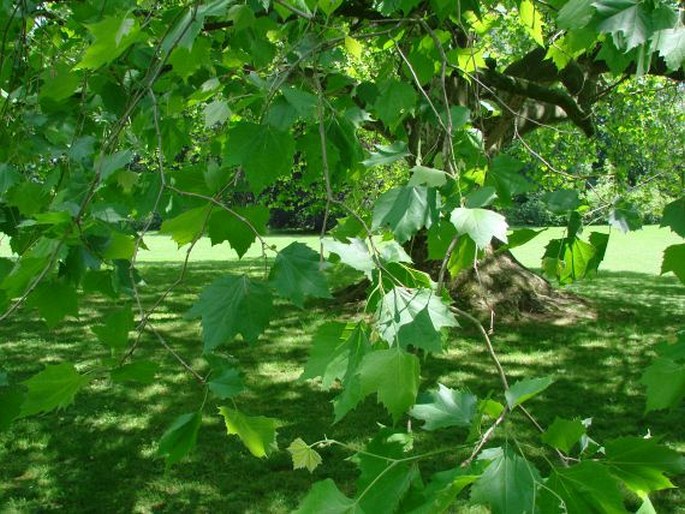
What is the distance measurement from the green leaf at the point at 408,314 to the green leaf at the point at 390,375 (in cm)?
3

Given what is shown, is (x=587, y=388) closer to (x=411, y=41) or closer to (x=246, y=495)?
(x=246, y=495)

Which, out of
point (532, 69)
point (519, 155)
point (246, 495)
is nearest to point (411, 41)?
point (246, 495)

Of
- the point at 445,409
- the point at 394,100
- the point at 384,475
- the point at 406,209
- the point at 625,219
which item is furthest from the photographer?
the point at 394,100

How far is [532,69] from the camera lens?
25.8 feet

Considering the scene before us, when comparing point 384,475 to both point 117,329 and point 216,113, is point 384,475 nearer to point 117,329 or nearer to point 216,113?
point 117,329

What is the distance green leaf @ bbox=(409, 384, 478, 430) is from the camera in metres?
1.18

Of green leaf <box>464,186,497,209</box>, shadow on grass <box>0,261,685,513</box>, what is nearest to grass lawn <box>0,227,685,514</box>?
shadow on grass <box>0,261,685,513</box>

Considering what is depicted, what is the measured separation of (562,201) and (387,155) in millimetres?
502

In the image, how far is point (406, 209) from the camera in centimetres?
133

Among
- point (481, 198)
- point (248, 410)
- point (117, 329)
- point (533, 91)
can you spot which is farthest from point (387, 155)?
point (533, 91)

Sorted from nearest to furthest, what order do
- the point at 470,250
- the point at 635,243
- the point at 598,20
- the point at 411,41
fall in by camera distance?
the point at 598,20 < the point at 470,250 < the point at 411,41 < the point at 635,243

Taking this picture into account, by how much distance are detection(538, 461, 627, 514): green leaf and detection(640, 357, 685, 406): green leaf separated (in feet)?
2.03

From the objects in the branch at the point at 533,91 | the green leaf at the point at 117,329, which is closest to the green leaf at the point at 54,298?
the green leaf at the point at 117,329

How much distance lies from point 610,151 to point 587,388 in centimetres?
557
